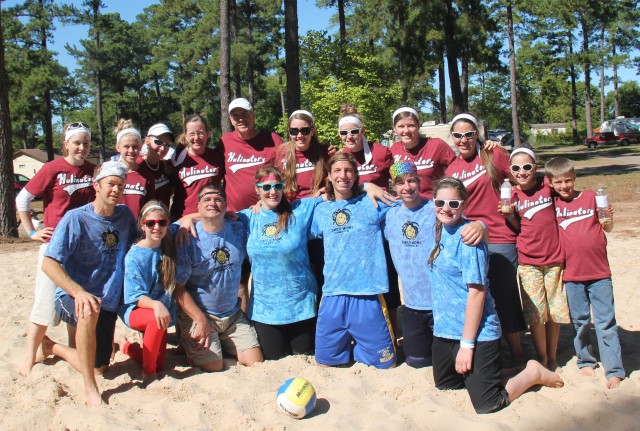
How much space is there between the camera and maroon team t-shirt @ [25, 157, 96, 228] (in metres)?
4.58

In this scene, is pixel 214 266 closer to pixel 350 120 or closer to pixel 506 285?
pixel 350 120

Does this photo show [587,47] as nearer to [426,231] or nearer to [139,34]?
[139,34]

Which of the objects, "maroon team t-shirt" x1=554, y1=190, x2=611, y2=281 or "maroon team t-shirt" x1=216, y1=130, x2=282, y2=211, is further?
"maroon team t-shirt" x1=216, y1=130, x2=282, y2=211

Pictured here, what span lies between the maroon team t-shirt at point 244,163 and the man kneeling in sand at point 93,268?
1054 millimetres

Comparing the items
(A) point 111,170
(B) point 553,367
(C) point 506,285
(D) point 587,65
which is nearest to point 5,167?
(A) point 111,170

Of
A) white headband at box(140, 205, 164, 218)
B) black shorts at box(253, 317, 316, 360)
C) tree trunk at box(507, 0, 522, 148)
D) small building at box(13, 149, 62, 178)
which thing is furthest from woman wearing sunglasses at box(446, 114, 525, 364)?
small building at box(13, 149, 62, 178)

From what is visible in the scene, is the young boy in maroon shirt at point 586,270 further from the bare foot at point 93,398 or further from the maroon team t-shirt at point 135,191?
the bare foot at point 93,398

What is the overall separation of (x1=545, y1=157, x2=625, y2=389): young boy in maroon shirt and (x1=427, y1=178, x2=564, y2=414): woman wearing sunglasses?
1.38 feet

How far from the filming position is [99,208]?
13.9ft

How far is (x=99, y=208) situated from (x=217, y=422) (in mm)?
1849

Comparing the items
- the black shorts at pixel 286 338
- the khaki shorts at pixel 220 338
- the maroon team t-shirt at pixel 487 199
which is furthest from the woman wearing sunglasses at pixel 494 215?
the khaki shorts at pixel 220 338

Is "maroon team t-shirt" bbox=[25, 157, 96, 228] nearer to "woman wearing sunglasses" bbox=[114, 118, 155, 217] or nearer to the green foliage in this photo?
"woman wearing sunglasses" bbox=[114, 118, 155, 217]

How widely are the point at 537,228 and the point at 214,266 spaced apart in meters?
2.62

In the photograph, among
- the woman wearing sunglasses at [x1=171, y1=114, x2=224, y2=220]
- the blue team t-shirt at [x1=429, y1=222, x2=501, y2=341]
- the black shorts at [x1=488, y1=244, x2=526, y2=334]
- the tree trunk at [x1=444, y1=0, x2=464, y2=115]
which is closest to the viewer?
the blue team t-shirt at [x1=429, y1=222, x2=501, y2=341]
